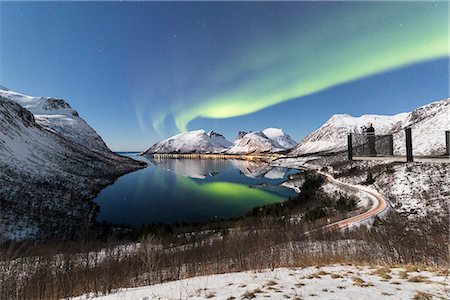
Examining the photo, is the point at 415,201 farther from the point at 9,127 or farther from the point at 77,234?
the point at 9,127

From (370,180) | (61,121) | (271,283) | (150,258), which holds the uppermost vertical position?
(61,121)

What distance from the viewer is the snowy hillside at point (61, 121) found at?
131 m

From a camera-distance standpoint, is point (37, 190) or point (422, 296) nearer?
point (422, 296)

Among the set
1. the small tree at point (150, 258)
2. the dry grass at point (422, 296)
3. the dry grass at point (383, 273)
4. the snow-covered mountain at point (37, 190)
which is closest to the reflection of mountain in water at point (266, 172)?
the snow-covered mountain at point (37, 190)

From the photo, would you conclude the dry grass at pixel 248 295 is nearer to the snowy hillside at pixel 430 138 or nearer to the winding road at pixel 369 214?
the winding road at pixel 369 214

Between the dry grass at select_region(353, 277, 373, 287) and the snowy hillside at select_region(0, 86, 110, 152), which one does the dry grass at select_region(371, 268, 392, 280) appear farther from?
the snowy hillside at select_region(0, 86, 110, 152)

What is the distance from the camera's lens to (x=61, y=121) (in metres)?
150

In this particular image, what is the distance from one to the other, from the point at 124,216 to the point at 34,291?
1079 inches

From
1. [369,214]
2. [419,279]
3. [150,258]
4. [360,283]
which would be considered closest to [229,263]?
[150,258]

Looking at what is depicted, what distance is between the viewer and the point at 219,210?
3656 cm

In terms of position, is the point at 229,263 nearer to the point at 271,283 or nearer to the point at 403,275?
the point at 271,283

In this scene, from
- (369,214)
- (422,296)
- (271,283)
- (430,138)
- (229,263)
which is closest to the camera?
(422,296)

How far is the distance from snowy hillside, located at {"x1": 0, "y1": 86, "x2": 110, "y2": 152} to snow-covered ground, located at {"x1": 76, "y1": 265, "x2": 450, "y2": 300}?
136m

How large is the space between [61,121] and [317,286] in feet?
594
